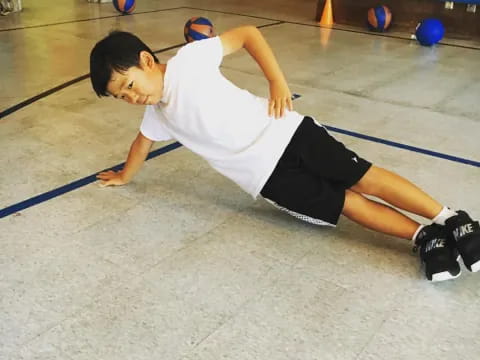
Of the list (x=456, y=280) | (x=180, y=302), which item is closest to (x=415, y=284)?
(x=456, y=280)

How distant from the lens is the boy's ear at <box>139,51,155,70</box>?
5.69ft

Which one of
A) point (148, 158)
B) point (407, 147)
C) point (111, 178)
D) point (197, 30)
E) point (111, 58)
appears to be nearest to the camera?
point (111, 58)

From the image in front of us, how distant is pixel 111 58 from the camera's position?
65.8 inches

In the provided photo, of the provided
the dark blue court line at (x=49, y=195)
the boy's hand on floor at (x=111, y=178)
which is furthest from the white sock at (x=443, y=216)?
the dark blue court line at (x=49, y=195)

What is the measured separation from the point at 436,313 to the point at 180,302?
0.73 meters

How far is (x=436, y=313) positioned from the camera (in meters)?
1.61

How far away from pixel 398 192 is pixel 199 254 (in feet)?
2.27

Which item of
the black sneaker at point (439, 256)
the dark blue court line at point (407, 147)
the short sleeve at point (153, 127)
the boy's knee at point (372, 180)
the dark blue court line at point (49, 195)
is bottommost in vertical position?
the dark blue court line at point (49, 195)

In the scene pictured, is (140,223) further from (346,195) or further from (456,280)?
(456,280)

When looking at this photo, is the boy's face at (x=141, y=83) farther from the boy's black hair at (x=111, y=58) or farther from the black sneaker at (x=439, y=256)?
the black sneaker at (x=439, y=256)

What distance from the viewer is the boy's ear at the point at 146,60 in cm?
174

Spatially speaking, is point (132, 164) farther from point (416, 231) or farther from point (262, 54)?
point (416, 231)

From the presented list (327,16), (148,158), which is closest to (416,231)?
(148,158)

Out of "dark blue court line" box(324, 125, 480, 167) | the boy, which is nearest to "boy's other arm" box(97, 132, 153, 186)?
the boy
